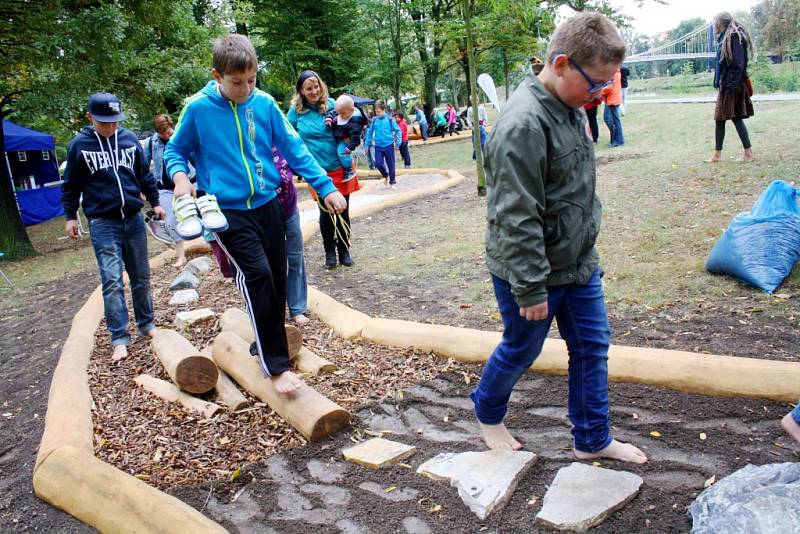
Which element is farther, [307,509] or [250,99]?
[250,99]

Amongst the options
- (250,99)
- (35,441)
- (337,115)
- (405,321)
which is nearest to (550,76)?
(250,99)

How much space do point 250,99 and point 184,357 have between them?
1.61m

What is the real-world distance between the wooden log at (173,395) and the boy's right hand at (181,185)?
1.28 m

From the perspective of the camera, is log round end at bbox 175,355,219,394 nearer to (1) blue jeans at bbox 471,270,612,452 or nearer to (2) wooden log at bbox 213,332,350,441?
(2) wooden log at bbox 213,332,350,441

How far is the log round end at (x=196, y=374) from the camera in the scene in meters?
4.07

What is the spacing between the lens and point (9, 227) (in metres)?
11.6

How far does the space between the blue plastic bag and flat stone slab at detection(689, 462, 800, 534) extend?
2.56 metres

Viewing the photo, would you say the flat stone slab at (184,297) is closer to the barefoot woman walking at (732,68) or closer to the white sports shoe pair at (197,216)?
the white sports shoe pair at (197,216)

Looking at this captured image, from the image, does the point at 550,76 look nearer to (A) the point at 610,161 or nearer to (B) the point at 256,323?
(B) the point at 256,323

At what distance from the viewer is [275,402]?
376cm

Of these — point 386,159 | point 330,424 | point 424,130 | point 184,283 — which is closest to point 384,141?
point 386,159

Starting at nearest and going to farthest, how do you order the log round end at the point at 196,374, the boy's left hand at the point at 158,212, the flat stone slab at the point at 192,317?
the log round end at the point at 196,374
the flat stone slab at the point at 192,317
the boy's left hand at the point at 158,212

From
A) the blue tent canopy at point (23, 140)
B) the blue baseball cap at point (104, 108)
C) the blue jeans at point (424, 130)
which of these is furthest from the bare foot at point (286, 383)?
the blue jeans at point (424, 130)

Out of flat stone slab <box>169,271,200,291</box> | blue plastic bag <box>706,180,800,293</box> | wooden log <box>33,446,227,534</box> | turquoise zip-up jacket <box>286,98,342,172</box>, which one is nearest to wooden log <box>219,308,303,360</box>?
wooden log <box>33,446,227,534</box>
